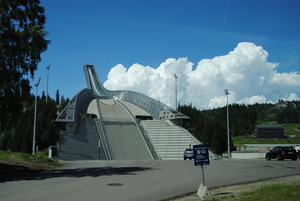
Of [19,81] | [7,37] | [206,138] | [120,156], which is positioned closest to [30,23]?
[7,37]

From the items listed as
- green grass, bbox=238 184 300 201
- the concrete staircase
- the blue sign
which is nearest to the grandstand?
the concrete staircase

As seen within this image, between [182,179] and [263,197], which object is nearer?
[263,197]

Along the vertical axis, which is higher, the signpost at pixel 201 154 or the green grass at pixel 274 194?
the signpost at pixel 201 154

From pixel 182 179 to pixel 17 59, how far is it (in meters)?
11.3

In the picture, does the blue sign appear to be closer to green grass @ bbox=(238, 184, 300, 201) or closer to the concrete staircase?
green grass @ bbox=(238, 184, 300, 201)

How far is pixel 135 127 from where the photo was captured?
4581cm

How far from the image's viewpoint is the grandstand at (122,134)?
1395 inches

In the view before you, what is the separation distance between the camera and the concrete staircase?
36.6 m

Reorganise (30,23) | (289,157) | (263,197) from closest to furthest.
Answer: (263,197) < (30,23) < (289,157)

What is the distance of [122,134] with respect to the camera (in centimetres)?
4216

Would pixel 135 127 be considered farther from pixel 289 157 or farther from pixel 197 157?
pixel 197 157

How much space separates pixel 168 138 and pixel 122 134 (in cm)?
666

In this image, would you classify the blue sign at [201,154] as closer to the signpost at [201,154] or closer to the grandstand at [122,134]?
the signpost at [201,154]

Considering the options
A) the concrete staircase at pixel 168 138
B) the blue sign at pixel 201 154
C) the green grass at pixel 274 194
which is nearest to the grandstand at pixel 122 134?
the concrete staircase at pixel 168 138
